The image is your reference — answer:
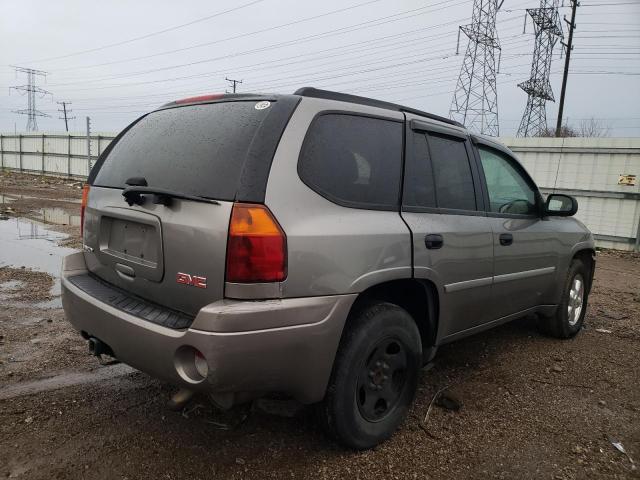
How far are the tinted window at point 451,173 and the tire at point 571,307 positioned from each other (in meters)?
1.86

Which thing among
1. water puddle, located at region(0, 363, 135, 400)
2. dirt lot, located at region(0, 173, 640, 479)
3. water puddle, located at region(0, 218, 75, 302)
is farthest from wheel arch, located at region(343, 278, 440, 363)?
water puddle, located at region(0, 218, 75, 302)

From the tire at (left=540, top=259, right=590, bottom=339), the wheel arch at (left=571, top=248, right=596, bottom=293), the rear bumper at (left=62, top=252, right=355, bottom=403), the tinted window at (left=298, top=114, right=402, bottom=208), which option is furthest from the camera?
the wheel arch at (left=571, top=248, right=596, bottom=293)

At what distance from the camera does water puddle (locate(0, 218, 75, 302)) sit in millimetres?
6516

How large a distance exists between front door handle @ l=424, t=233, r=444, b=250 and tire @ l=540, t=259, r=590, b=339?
2263 millimetres

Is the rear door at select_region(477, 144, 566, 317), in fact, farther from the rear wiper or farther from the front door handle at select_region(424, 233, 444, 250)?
the rear wiper

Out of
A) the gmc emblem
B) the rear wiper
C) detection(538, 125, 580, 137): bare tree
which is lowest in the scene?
the gmc emblem

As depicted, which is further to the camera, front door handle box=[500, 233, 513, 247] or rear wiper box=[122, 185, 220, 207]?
front door handle box=[500, 233, 513, 247]

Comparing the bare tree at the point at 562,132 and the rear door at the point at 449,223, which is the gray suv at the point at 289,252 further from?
the bare tree at the point at 562,132

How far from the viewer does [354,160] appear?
2559 mm

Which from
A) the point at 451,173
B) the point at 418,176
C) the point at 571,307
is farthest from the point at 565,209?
the point at 418,176

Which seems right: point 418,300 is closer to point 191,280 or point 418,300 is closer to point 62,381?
point 191,280

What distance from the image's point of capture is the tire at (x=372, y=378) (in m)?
2.42

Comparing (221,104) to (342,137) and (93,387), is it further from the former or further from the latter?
(93,387)

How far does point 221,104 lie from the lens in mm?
2598
